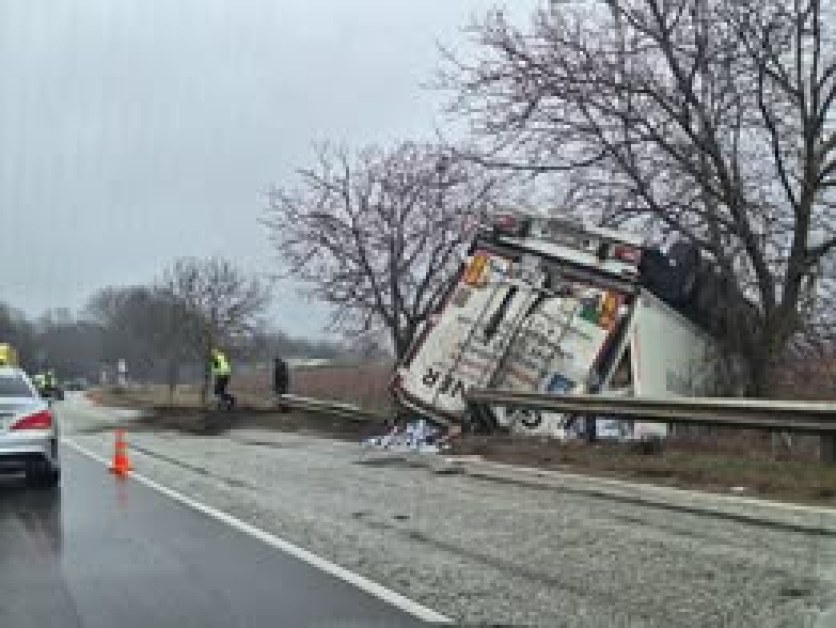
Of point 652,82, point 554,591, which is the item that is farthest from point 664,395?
point 554,591

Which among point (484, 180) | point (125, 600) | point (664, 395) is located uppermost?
point (484, 180)

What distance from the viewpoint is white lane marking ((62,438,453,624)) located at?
692 cm

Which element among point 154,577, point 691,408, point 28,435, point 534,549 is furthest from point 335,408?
point 154,577

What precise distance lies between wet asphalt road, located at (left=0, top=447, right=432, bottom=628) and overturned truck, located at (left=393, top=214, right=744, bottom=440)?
6085 millimetres

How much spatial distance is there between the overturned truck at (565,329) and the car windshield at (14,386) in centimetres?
535

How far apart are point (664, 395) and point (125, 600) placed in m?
10.3

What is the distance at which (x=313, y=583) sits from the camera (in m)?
7.82

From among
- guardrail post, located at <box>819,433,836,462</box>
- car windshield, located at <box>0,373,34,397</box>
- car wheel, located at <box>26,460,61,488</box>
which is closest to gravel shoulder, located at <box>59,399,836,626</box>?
car wheel, located at <box>26,460,61,488</box>

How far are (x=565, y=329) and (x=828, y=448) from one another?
14.7 feet

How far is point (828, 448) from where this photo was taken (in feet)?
41.7

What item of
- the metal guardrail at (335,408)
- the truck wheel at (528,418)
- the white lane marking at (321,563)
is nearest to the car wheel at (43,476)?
the white lane marking at (321,563)

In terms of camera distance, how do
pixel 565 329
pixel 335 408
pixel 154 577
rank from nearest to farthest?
pixel 154 577 < pixel 565 329 < pixel 335 408

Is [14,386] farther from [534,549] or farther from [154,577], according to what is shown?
[534,549]

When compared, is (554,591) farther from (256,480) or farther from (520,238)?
(520,238)
